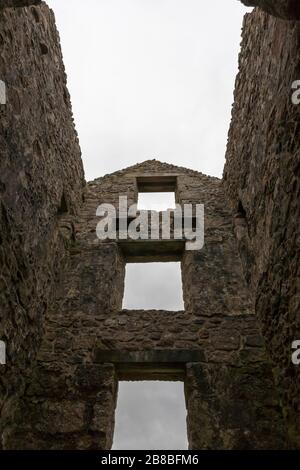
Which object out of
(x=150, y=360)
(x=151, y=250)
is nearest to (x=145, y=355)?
(x=150, y=360)

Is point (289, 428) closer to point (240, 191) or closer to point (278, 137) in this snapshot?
point (278, 137)

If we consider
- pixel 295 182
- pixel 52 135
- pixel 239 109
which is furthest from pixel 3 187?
pixel 239 109

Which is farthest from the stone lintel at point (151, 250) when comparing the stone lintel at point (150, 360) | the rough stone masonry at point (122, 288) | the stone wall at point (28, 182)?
the stone lintel at point (150, 360)

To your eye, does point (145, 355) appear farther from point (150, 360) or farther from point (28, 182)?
point (28, 182)

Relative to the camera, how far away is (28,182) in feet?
16.3

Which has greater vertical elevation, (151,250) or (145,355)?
(151,250)

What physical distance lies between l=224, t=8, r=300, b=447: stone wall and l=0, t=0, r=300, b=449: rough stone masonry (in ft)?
0.07

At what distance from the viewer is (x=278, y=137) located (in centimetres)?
455

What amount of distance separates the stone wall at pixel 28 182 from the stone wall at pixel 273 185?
2.98m

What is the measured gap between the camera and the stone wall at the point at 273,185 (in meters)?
4.06

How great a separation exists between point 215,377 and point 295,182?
2.51 metres

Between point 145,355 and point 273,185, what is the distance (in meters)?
2.72

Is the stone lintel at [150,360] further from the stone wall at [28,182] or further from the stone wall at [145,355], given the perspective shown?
the stone wall at [28,182]

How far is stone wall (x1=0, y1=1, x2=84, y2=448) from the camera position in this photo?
4.21 metres
